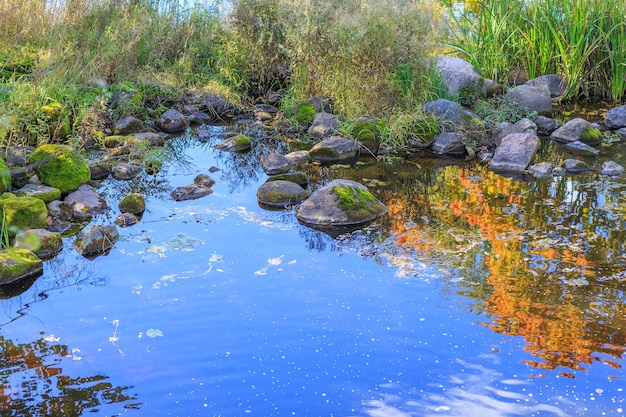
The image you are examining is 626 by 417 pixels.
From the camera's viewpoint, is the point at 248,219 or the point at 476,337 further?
the point at 248,219

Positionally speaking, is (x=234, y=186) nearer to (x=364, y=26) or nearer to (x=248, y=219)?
(x=248, y=219)

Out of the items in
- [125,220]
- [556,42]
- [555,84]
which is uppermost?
[556,42]

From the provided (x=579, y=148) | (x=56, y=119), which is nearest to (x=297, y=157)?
(x=56, y=119)

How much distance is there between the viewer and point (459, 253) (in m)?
5.77

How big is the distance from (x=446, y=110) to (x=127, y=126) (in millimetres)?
3690

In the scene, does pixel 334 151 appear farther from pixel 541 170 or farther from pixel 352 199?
pixel 541 170

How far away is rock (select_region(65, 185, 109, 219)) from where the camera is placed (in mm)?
6527

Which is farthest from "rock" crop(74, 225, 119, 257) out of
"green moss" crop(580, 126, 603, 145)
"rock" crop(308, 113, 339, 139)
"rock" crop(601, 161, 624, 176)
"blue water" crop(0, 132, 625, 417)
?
"green moss" crop(580, 126, 603, 145)

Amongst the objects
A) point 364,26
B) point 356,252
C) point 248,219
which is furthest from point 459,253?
point 364,26

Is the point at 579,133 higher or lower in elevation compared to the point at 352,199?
higher

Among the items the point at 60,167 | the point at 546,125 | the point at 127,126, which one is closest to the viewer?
the point at 60,167

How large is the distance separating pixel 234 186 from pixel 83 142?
165cm

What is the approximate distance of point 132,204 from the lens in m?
6.54

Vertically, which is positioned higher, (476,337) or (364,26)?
(364,26)
